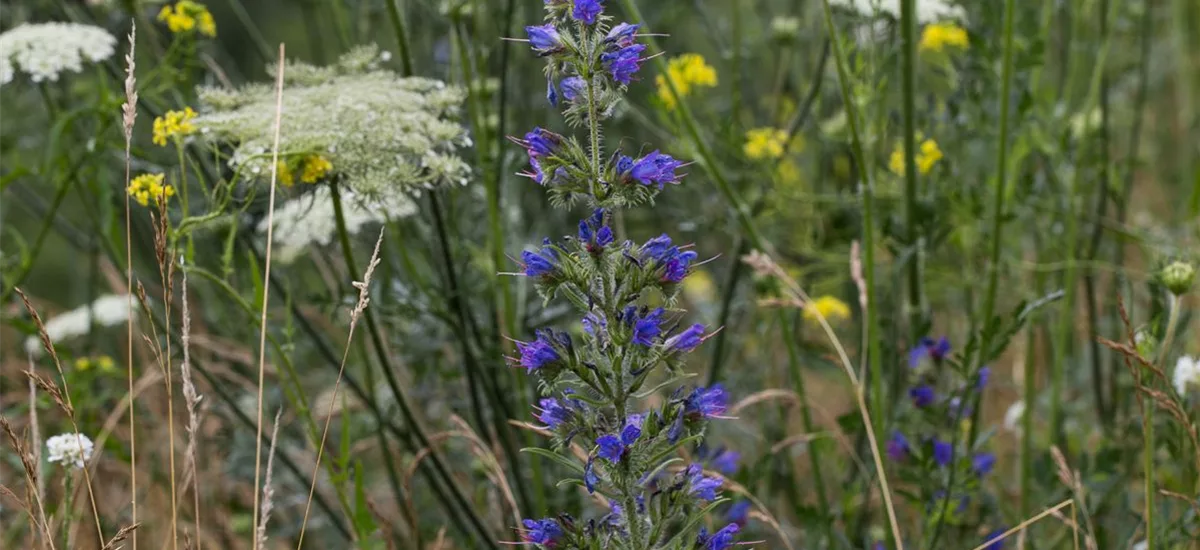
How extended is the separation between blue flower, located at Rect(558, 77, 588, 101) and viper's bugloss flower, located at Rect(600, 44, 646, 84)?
0.21ft

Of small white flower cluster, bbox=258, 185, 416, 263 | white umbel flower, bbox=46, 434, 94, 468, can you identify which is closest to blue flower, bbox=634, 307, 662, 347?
small white flower cluster, bbox=258, 185, 416, 263

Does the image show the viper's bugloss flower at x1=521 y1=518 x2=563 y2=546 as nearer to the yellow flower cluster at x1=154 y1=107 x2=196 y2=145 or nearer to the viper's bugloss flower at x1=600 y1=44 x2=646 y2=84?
the viper's bugloss flower at x1=600 y1=44 x2=646 y2=84

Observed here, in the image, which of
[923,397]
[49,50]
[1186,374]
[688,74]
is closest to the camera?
[1186,374]

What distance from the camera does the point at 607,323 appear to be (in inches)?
81.8

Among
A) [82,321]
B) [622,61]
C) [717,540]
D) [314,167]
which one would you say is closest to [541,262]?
[622,61]

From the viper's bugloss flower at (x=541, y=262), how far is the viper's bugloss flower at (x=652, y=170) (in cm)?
19

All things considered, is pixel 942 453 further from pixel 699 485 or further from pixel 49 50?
pixel 49 50

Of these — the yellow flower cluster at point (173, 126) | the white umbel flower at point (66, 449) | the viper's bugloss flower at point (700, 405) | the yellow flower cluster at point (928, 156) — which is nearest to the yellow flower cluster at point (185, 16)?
the yellow flower cluster at point (173, 126)

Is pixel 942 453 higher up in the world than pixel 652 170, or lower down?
lower down

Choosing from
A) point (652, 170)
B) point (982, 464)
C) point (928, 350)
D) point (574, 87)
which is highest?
point (574, 87)

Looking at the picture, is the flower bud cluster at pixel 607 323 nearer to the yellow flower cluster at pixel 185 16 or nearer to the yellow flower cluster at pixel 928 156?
the yellow flower cluster at pixel 185 16

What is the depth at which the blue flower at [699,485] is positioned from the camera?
7.07ft

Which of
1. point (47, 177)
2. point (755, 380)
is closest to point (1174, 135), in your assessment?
point (755, 380)

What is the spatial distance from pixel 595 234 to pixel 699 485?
1.61 ft
